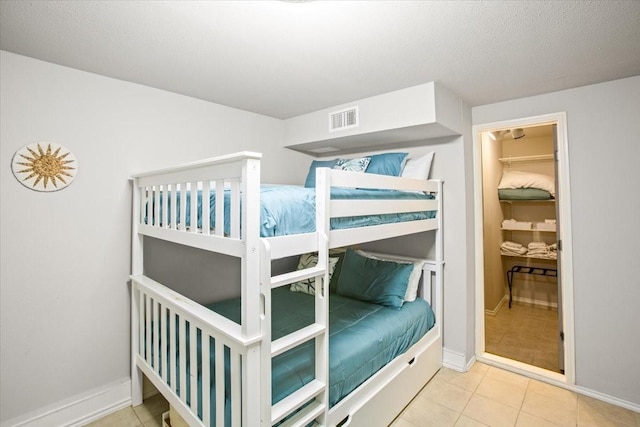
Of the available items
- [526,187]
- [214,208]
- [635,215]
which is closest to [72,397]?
[214,208]

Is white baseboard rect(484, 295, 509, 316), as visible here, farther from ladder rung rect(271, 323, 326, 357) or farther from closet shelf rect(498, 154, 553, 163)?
ladder rung rect(271, 323, 326, 357)

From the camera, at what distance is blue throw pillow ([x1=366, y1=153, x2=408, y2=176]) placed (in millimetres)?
2607

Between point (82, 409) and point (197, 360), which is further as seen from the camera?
point (82, 409)

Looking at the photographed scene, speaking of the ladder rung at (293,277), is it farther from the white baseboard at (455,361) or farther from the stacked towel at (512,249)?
the stacked towel at (512,249)

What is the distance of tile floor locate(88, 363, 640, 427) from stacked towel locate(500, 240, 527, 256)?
1.93 metres

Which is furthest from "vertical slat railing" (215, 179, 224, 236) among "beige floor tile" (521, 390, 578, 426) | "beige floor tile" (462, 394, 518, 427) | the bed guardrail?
"beige floor tile" (521, 390, 578, 426)

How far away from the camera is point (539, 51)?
5.67 feet

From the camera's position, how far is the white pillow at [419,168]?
264 centimetres

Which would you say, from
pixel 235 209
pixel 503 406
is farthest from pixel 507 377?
pixel 235 209

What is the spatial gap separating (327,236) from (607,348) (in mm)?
2320

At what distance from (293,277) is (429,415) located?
156cm

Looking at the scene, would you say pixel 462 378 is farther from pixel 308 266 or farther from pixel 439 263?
pixel 308 266

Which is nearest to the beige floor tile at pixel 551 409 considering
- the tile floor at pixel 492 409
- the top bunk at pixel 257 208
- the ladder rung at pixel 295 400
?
the tile floor at pixel 492 409

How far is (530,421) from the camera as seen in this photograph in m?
1.96
